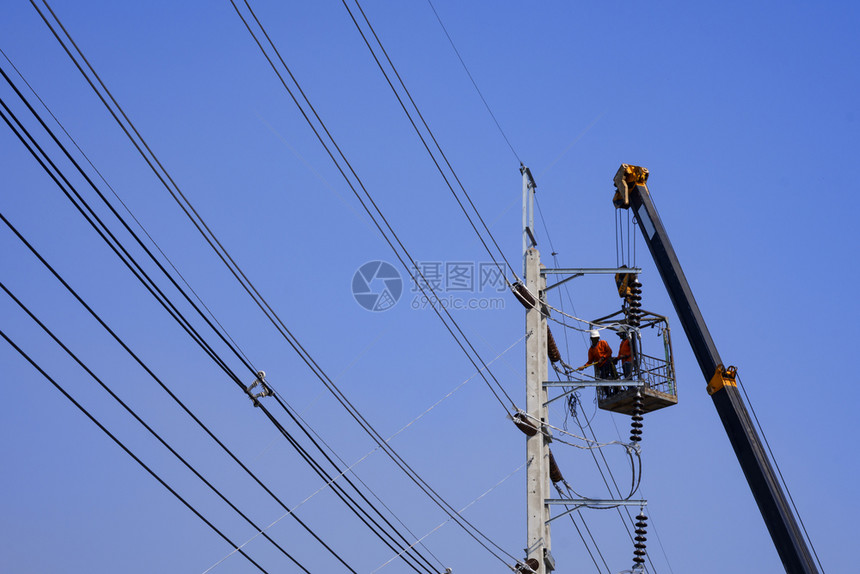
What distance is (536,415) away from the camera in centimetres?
1511

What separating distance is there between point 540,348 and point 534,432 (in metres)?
1.52

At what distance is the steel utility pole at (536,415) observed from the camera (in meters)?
14.3

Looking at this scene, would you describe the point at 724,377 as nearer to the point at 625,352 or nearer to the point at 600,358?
the point at 625,352

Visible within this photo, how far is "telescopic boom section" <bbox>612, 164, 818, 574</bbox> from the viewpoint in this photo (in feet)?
40.4

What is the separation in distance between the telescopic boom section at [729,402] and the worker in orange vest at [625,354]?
983 millimetres

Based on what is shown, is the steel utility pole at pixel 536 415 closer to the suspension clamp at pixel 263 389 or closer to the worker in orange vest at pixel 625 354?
the worker in orange vest at pixel 625 354

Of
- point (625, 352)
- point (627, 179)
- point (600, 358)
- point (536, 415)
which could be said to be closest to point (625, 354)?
point (625, 352)

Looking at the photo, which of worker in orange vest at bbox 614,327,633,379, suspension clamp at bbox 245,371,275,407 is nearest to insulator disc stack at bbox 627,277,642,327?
worker in orange vest at bbox 614,327,633,379

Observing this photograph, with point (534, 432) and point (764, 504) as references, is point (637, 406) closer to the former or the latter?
point (534, 432)

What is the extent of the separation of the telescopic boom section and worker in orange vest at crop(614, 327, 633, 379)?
38.7 inches

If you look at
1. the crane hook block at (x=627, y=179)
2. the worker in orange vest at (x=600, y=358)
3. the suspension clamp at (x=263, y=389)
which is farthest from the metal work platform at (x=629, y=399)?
the suspension clamp at (x=263, y=389)

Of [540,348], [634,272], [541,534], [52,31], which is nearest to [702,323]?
[634,272]

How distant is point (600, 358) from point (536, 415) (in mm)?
1575

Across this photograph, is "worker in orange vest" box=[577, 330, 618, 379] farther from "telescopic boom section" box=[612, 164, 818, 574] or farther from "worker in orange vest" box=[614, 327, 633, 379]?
"telescopic boom section" box=[612, 164, 818, 574]
